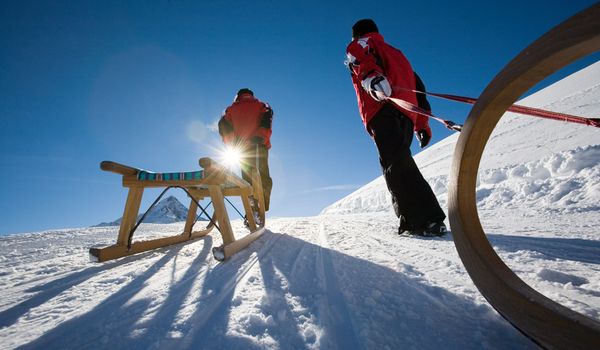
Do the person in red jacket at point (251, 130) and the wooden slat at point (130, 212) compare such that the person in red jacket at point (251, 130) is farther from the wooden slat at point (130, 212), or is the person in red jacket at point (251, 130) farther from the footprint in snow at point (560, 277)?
the footprint in snow at point (560, 277)

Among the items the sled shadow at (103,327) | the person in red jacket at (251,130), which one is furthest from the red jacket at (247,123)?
the sled shadow at (103,327)

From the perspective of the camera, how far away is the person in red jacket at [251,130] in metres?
4.17

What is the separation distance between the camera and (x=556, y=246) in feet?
4.93

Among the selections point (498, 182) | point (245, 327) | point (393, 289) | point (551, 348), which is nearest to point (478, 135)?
point (551, 348)

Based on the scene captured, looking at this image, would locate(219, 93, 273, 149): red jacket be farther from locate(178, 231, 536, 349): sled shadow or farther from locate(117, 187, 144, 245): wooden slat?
locate(178, 231, 536, 349): sled shadow

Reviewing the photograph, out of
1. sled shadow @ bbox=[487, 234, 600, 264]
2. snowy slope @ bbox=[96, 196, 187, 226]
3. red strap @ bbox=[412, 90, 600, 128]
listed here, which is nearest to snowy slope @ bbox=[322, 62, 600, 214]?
sled shadow @ bbox=[487, 234, 600, 264]

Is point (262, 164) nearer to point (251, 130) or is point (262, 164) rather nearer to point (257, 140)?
point (257, 140)

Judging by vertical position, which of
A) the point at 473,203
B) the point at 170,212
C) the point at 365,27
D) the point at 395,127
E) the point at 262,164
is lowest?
the point at 473,203

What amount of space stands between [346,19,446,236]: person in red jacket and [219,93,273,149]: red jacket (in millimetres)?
1988

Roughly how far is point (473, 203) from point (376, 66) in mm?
1947

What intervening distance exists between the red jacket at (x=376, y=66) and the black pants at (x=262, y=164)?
6.55ft

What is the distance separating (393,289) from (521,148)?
814cm

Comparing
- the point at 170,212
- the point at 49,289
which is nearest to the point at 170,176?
the point at 49,289

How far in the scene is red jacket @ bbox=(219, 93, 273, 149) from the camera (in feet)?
13.9
